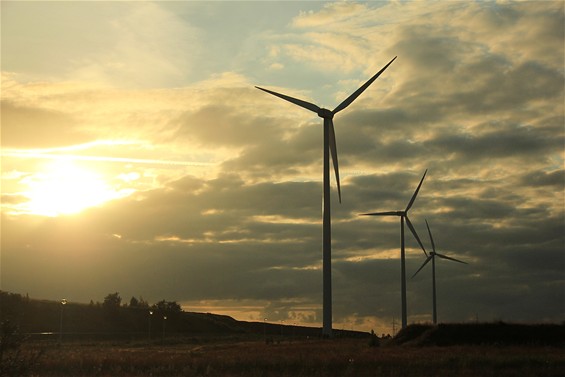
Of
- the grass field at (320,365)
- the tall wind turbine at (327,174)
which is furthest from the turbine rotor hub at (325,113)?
the grass field at (320,365)

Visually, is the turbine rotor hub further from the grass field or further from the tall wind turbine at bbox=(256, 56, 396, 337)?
the grass field

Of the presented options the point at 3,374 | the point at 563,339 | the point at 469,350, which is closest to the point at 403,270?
the point at 563,339

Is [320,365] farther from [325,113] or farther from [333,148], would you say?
[325,113]

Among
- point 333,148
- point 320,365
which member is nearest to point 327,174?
point 333,148

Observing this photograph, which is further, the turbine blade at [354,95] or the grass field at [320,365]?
the turbine blade at [354,95]

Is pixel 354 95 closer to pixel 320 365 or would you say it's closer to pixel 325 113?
pixel 325 113

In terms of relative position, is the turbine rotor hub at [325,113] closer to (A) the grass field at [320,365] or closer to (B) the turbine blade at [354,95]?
(B) the turbine blade at [354,95]

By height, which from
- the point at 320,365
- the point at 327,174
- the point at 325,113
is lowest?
the point at 320,365

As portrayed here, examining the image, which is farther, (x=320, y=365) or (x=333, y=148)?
(x=333, y=148)

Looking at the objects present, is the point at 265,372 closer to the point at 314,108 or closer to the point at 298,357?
the point at 298,357

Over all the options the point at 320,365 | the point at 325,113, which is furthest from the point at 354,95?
the point at 320,365

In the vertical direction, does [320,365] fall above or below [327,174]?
below

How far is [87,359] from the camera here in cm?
6700

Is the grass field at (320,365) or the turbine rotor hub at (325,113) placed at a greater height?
the turbine rotor hub at (325,113)
